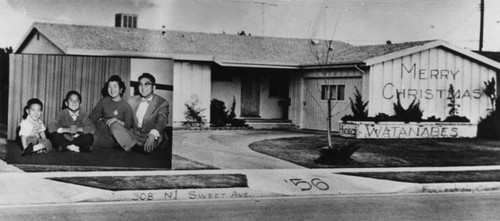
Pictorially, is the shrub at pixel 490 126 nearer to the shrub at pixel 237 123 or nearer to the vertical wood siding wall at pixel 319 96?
the vertical wood siding wall at pixel 319 96

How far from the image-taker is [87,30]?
57.8ft

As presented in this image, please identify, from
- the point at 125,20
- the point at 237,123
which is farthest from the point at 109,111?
the point at 237,123

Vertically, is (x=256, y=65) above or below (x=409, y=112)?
above

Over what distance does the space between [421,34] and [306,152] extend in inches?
176

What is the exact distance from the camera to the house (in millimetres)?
17359

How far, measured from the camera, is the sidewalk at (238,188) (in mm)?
10469

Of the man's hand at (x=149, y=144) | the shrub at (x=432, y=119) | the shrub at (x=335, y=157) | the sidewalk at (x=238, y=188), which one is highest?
the shrub at (x=432, y=119)

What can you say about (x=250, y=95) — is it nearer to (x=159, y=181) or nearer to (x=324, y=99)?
(x=324, y=99)

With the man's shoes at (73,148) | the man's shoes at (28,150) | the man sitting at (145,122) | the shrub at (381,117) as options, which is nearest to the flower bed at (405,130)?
the shrub at (381,117)

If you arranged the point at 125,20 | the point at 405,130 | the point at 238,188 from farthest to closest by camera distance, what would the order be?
1. the point at 405,130
2. the point at 125,20
3. the point at 238,188

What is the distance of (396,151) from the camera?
1602 cm

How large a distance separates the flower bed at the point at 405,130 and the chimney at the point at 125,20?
6.88 metres

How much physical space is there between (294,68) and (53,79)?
33.1 ft

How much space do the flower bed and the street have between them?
644cm
